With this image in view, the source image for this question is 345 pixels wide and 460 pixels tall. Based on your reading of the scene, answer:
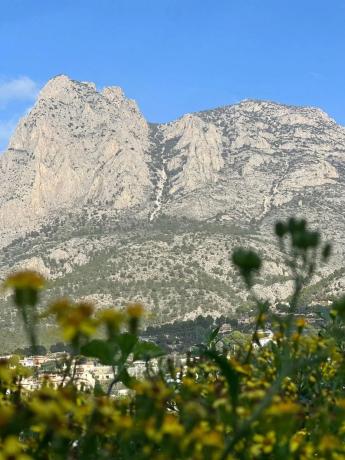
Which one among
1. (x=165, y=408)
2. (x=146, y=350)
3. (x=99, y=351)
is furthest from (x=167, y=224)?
(x=165, y=408)

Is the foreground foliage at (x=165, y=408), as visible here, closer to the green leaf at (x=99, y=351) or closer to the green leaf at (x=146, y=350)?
the green leaf at (x=99, y=351)

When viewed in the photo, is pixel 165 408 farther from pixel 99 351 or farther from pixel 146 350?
pixel 146 350

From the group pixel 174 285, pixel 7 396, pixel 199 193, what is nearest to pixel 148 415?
pixel 7 396

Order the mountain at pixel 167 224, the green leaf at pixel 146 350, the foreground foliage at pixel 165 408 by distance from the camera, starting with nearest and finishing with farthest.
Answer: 1. the foreground foliage at pixel 165 408
2. the green leaf at pixel 146 350
3. the mountain at pixel 167 224

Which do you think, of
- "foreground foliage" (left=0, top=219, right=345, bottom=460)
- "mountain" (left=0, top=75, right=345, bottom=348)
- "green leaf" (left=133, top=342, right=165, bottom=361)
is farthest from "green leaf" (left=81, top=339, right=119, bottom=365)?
"mountain" (left=0, top=75, right=345, bottom=348)

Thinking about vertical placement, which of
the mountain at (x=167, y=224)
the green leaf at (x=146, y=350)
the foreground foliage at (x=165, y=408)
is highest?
the mountain at (x=167, y=224)

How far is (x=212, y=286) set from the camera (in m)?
145

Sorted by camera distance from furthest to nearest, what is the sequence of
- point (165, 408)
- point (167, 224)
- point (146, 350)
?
point (167, 224) < point (146, 350) < point (165, 408)

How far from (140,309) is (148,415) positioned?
1.91 feet

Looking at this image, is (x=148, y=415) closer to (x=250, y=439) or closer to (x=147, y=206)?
(x=250, y=439)

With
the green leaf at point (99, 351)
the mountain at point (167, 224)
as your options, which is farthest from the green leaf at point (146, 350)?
the mountain at point (167, 224)

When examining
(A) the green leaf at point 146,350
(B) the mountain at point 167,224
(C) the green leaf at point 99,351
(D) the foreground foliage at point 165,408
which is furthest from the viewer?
(B) the mountain at point 167,224

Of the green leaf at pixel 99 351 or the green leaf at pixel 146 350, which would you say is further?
the green leaf at pixel 146 350

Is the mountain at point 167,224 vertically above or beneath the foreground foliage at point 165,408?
above
